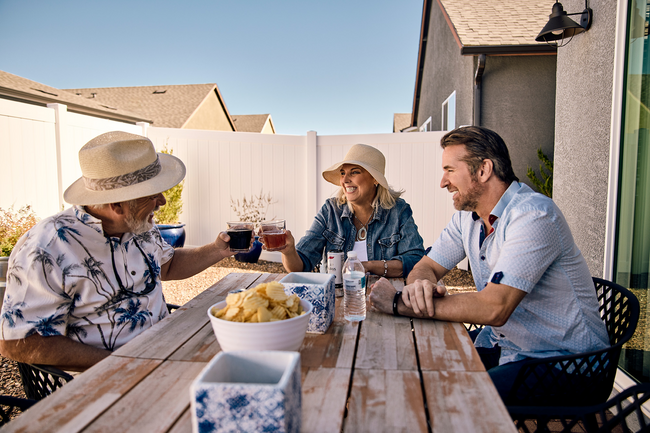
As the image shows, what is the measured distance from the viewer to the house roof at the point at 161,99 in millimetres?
17359

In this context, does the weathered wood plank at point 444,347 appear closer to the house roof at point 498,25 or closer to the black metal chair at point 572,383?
the black metal chair at point 572,383

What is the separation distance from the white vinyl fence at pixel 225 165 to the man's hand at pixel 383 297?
4763 millimetres

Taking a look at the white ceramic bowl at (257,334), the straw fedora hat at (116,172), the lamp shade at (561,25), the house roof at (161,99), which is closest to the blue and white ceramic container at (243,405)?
the white ceramic bowl at (257,334)

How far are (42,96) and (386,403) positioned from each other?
45.3ft

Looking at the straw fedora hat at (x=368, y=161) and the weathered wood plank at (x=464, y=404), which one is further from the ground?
the straw fedora hat at (x=368, y=161)

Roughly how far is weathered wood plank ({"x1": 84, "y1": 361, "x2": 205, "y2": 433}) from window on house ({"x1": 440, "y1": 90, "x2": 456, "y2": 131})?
7.16 metres

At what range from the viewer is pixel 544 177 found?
598cm

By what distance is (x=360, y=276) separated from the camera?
1617 mm

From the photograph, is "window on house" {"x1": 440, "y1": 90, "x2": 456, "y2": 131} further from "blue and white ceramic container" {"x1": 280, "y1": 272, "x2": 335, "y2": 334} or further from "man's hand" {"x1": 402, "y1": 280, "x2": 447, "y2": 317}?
"blue and white ceramic container" {"x1": 280, "y1": 272, "x2": 335, "y2": 334}

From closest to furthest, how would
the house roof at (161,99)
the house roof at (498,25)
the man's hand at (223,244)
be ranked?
1. the man's hand at (223,244)
2. the house roof at (498,25)
3. the house roof at (161,99)

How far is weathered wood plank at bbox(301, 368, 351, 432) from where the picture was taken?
87 cm

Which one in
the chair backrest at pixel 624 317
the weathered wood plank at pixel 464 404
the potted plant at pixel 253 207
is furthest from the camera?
the potted plant at pixel 253 207

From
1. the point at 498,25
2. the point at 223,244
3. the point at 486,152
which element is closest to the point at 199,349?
the point at 223,244

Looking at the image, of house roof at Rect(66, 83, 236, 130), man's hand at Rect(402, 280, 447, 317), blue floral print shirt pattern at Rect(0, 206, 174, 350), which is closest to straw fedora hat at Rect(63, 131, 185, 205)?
blue floral print shirt pattern at Rect(0, 206, 174, 350)
